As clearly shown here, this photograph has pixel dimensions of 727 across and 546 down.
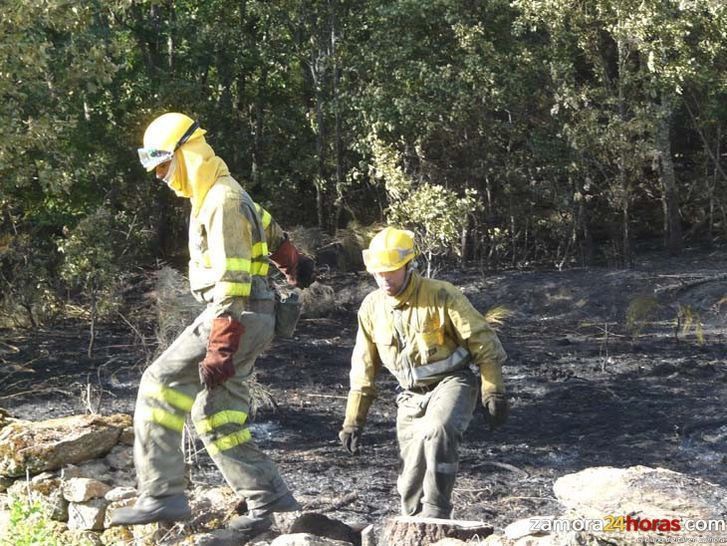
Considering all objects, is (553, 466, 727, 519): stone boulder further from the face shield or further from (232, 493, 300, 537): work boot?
the face shield

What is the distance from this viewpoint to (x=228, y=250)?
195 inches

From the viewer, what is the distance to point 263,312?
519 cm

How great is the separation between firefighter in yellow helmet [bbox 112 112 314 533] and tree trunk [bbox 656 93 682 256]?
11664 millimetres

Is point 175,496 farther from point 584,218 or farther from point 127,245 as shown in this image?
point 584,218

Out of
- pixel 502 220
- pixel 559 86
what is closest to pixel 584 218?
pixel 502 220

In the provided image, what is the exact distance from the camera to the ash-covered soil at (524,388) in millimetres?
8062

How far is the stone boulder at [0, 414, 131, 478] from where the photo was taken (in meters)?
6.06

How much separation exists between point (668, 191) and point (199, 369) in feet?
→ 44.4

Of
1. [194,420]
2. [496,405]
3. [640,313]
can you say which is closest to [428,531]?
[496,405]

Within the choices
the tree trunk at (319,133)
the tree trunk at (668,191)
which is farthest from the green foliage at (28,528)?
the tree trunk at (319,133)

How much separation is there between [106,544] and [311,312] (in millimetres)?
9201

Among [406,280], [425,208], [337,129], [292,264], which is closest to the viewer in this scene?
[406,280]

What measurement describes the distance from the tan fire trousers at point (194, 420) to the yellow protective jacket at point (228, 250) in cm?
14

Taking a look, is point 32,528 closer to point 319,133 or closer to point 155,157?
point 155,157
